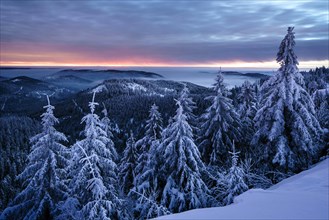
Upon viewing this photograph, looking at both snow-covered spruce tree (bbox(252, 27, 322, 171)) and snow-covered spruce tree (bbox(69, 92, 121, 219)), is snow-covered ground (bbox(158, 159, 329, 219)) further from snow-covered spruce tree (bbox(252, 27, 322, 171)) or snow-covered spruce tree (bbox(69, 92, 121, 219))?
snow-covered spruce tree (bbox(69, 92, 121, 219))

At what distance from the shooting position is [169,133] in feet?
50.6

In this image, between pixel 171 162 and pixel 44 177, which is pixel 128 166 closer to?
pixel 44 177

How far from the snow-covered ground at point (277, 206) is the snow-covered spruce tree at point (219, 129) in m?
11.9

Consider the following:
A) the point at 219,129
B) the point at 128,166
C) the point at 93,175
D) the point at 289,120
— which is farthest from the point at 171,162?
the point at 128,166

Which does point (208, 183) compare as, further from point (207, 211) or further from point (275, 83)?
point (207, 211)

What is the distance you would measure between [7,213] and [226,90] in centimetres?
1721

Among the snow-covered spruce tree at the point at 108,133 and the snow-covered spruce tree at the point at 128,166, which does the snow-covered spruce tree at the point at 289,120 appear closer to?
the snow-covered spruce tree at the point at 108,133

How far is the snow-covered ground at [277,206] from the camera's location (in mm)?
5508

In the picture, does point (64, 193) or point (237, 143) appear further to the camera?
point (237, 143)

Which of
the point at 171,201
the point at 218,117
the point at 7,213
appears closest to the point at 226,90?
the point at 218,117

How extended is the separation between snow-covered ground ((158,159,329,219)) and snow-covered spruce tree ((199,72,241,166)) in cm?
1185

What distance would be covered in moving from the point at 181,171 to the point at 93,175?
16.0 feet

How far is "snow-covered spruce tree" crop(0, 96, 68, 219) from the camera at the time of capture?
15391mm

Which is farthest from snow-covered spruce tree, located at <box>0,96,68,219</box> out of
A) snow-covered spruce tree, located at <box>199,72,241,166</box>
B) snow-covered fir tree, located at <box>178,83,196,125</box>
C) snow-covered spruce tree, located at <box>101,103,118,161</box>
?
snow-covered spruce tree, located at <box>199,72,241,166</box>
